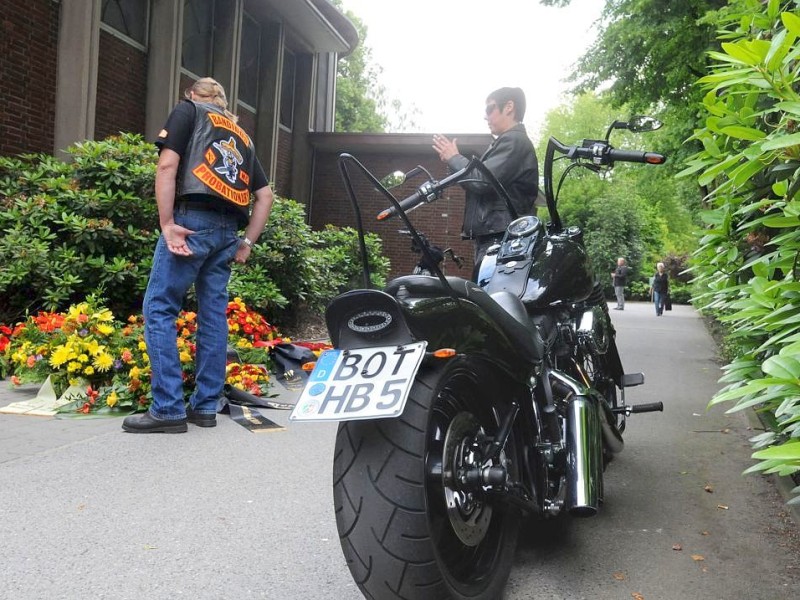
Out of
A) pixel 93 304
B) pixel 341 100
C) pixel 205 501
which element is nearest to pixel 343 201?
pixel 93 304

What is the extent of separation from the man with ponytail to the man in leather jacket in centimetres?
149

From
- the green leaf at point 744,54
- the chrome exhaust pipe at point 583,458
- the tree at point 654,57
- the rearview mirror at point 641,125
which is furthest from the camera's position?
the tree at point 654,57

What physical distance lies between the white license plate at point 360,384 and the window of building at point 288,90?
16822mm

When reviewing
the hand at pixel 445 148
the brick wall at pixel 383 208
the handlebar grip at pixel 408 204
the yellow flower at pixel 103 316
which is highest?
the brick wall at pixel 383 208

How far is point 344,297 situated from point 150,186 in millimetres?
5810

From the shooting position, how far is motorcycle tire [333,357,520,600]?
6.59 feet

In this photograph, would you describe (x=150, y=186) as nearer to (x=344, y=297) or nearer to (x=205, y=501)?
(x=205, y=501)

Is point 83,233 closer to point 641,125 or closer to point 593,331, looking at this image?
point 593,331

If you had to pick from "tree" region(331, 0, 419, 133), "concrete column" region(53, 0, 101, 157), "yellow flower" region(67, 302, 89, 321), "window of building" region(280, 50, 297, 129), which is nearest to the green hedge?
"yellow flower" region(67, 302, 89, 321)

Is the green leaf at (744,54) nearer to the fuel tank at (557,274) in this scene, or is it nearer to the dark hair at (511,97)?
the fuel tank at (557,274)

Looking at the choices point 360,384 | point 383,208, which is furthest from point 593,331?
point 383,208

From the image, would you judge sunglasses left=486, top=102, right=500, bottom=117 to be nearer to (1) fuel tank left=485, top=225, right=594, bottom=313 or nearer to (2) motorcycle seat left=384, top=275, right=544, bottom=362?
(1) fuel tank left=485, top=225, right=594, bottom=313

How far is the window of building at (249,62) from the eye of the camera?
1587 cm

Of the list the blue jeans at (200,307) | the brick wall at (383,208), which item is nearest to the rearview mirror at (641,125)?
the blue jeans at (200,307)
